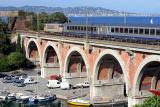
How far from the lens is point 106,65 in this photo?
56062 mm

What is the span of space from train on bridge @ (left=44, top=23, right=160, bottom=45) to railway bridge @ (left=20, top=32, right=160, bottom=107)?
6.64 ft

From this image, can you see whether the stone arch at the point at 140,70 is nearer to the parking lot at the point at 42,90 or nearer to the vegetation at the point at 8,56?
the parking lot at the point at 42,90

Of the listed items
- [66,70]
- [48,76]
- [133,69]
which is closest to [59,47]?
[66,70]

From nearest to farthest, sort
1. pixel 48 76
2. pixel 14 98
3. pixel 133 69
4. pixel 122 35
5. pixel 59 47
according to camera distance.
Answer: pixel 133 69 → pixel 122 35 → pixel 14 98 → pixel 59 47 → pixel 48 76

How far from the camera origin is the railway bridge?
4609 cm

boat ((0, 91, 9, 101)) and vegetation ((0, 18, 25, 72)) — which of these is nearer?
boat ((0, 91, 9, 101))

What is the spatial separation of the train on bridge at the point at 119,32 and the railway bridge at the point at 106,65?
2.02m

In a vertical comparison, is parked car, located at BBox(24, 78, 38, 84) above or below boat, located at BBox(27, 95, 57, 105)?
above

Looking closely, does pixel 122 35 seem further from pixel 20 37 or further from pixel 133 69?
pixel 20 37

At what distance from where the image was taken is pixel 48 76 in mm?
75688

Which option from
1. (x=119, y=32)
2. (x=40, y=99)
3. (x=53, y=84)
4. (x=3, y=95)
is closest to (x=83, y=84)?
(x=53, y=84)

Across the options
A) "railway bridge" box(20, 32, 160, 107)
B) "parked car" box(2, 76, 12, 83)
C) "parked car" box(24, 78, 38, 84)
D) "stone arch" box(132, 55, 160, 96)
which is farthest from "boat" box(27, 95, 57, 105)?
"stone arch" box(132, 55, 160, 96)

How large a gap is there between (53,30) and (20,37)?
9062mm

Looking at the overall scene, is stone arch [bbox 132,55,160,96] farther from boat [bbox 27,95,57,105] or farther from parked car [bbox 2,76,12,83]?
parked car [bbox 2,76,12,83]
